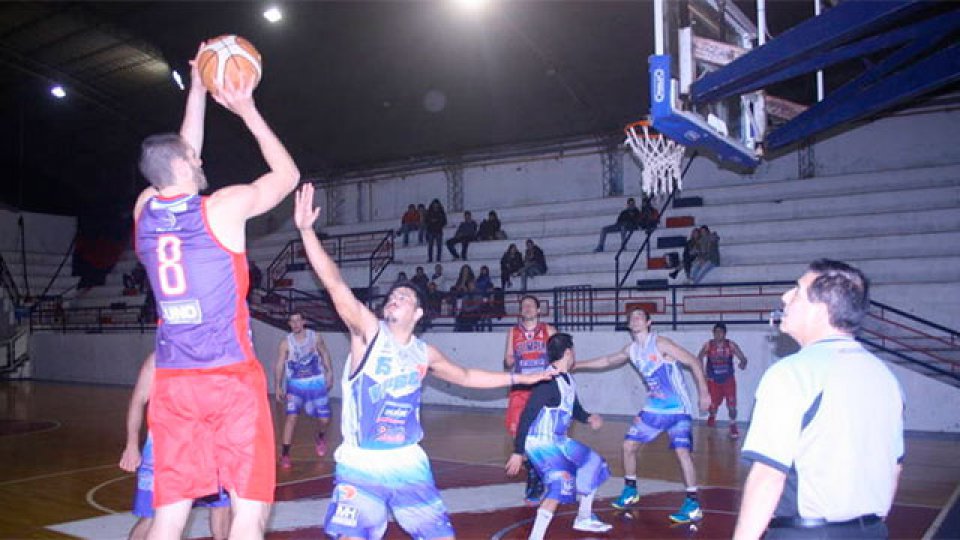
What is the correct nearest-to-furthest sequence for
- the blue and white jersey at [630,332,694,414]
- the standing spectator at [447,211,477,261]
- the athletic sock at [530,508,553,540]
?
the athletic sock at [530,508,553,540] → the blue and white jersey at [630,332,694,414] → the standing spectator at [447,211,477,261]

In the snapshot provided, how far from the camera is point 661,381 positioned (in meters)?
7.82

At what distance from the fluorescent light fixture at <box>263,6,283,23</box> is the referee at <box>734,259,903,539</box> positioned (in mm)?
17670

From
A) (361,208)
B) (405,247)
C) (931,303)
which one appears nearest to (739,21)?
(931,303)

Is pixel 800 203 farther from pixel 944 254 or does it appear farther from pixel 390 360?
pixel 390 360

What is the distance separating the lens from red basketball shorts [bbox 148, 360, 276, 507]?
3291 mm

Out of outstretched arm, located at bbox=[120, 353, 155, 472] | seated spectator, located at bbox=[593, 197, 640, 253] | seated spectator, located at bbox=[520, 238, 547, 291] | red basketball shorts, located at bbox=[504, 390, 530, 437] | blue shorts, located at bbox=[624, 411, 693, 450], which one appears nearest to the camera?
outstretched arm, located at bbox=[120, 353, 155, 472]

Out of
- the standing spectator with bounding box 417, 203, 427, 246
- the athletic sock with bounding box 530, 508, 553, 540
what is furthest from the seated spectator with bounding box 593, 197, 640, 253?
the athletic sock with bounding box 530, 508, 553, 540

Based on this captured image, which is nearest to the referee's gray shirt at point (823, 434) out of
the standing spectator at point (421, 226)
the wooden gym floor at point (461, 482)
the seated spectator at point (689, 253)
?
the wooden gym floor at point (461, 482)

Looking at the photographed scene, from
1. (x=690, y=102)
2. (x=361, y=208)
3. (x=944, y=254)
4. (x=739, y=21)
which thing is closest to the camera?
(x=690, y=102)

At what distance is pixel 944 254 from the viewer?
1656 centimetres

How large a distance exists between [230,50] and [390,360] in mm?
1780

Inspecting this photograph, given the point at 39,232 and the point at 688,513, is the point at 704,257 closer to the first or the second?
the point at 688,513

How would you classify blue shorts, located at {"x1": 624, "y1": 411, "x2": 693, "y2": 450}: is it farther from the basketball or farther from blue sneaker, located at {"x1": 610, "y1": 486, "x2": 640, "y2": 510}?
the basketball

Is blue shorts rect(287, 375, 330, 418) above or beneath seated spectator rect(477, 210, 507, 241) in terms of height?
beneath
